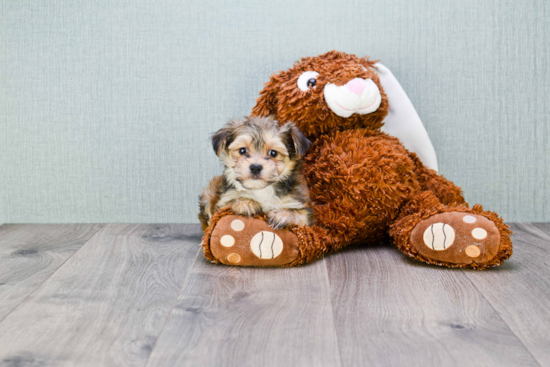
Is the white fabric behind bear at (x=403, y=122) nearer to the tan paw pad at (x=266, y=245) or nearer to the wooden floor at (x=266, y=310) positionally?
the wooden floor at (x=266, y=310)

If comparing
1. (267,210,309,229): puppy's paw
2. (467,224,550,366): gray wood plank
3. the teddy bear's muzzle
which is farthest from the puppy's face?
(467,224,550,366): gray wood plank

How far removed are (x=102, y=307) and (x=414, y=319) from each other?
2.89 feet

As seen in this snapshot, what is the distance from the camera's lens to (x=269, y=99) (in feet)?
6.94

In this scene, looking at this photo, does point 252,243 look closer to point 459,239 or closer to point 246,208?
point 246,208

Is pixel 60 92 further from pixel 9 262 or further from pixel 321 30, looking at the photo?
pixel 321 30

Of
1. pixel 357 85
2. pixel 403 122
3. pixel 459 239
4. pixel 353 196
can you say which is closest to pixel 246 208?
pixel 353 196

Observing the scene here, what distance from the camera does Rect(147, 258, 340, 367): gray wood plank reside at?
114 cm

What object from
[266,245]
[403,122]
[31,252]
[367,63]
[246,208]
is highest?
[367,63]

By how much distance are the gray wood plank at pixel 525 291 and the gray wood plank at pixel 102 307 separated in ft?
3.09

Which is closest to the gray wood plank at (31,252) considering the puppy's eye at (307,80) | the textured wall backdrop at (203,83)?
the textured wall backdrop at (203,83)

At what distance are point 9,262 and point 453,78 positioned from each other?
209cm

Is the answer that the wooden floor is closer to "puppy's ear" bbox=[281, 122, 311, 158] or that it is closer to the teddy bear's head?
"puppy's ear" bbox=[281, 122, 311, 158]

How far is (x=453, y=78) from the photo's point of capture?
236 cm

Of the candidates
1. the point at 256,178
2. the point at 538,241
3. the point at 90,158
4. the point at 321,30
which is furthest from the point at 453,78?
the point at 90,158
